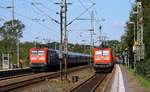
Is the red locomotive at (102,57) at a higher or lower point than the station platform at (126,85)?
higher

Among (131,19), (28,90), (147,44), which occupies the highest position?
(131,19)

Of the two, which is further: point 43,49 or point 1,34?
point 1,34

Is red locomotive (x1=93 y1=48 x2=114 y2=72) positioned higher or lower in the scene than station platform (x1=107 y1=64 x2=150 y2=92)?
higher

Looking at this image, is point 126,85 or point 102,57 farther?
point 102,57

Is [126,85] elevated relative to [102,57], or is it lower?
lower

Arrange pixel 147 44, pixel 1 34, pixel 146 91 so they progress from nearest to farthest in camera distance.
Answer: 1. pixel 146 91
2. pixel 147 44
3. pixel 1 34

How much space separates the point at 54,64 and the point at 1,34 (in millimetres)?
41677

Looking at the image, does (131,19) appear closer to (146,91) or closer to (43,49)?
(43,49)

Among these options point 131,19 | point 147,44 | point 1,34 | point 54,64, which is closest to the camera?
point 147,44

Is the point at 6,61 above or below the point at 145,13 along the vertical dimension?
below

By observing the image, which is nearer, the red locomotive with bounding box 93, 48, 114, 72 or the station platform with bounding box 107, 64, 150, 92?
the station platform with bounding box 107, 64, 150, 92

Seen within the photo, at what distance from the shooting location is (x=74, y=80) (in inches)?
1752

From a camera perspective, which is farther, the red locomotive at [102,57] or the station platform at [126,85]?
the red locomotive at [102,57]

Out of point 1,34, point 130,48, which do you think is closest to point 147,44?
point 130,48
